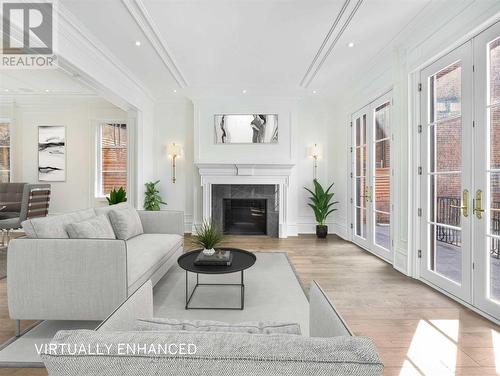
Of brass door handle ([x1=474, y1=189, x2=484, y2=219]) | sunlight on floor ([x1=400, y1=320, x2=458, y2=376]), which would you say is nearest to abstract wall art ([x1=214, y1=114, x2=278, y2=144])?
brass door handle ([x1=474, y1=189, x2=484, y2=219])

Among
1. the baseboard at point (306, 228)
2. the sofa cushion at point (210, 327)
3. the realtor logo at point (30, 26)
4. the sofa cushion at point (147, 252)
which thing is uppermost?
the realtor logo at point (30, 26)

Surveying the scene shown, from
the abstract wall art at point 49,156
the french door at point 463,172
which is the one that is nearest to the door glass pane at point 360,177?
the french door at point 463,172

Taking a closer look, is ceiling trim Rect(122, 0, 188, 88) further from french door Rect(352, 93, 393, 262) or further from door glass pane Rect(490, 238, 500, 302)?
door glass pane Rect(490, 238, 500, 302)

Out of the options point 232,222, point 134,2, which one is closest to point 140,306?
point 134,2

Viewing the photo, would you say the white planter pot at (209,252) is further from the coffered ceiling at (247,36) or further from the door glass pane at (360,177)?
the door glass pane at (360,177)

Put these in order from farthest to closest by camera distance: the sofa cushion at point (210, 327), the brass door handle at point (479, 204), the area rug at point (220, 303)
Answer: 1. the brass door handle at point (479, 204)
2. the area rug at point (220, 303)
3. the sofa cushion at point (210, 327)

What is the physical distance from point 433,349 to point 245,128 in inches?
177

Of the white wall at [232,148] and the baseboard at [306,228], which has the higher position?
the white wall at [232,148]

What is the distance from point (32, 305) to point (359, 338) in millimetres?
2243

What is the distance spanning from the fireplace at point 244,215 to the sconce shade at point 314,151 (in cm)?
134

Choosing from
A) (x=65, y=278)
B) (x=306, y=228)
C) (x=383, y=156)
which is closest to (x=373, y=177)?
(x=383, y=156)

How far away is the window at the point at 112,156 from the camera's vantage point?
592 centimetres

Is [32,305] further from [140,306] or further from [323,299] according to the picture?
[323,299]

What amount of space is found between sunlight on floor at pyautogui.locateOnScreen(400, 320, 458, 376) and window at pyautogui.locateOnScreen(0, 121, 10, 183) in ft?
24.7
